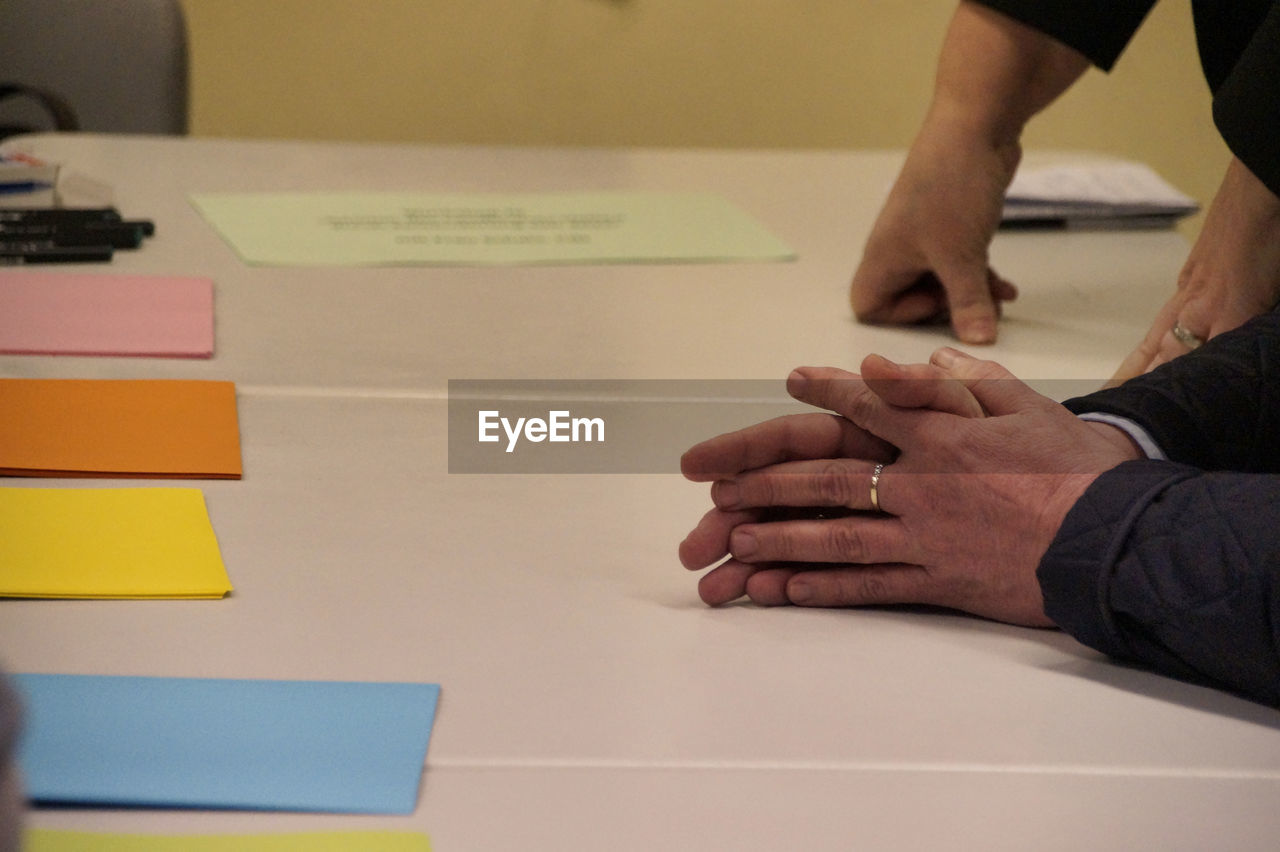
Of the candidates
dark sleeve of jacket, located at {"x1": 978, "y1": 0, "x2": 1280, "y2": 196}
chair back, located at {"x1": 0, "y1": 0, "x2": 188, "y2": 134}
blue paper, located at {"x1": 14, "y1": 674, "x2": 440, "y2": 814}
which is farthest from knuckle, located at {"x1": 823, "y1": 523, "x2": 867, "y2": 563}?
chair back, located at {"x1": 0, "y1": 0, "x2": 188, "y2": 134}

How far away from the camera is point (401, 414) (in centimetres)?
104

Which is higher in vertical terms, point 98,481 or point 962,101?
point 962,101

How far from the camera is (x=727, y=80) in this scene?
3.07 metres

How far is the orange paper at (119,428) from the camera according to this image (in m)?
0.90

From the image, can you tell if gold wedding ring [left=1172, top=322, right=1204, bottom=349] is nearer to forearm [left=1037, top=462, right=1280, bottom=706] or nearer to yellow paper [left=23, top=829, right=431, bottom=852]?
forearm [left=1037, top=462, right=1280, bottom=706]

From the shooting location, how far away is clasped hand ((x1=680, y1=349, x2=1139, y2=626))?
754 mm

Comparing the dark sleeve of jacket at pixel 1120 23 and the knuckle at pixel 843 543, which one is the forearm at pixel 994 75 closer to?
the dark sleeve of jacket at pixel 1120 23

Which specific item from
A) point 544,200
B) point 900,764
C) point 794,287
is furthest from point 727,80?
Answer: point 900,764

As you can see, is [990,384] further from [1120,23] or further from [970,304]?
[1120,23]

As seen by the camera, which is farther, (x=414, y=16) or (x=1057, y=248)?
(x=414, y=16)

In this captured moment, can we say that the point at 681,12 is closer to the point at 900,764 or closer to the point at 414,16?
the point at 414,16

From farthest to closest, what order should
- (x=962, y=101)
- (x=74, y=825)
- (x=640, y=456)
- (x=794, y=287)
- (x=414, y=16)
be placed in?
(x=414, y=16) < (x=794, y=287) < (x=962, y=101) < (x=640, y=456) < (x=74, y=825)

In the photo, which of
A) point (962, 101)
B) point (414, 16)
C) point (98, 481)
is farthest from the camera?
point (414, 16)

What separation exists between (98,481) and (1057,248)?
1.16m
